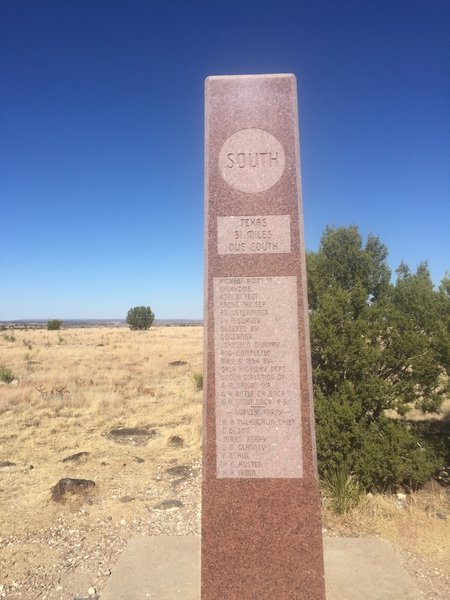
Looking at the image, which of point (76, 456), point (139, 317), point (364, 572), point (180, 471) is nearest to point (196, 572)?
point (364, 572)

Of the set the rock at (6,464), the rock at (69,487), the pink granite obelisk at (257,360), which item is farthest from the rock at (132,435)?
the pink granite obelisk at (257,360)

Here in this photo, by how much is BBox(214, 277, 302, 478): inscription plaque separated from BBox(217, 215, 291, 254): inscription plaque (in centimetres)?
27

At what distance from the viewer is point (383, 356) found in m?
5.82

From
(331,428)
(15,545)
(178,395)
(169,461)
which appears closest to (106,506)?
(15,545)

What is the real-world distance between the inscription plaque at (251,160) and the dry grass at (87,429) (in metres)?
4.54

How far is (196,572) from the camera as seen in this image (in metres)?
4.03

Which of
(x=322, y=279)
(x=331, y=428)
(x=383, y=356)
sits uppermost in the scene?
(x=322, y=279)

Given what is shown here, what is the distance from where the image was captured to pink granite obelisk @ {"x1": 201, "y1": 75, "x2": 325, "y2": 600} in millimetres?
3275

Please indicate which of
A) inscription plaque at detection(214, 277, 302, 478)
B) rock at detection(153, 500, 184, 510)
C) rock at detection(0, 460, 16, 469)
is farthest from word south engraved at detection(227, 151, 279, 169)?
rock at detection(0, 460, 16, 469)

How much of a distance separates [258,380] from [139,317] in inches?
2195

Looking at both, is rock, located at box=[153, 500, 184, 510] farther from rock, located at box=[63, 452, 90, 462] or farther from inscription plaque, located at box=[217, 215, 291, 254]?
inscription plaque, located at box=[217, 215, 291, 254]

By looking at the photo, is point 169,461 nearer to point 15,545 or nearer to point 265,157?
point 15,545

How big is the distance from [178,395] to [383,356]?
8561 mm

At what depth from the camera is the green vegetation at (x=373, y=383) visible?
557cm
